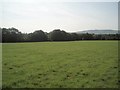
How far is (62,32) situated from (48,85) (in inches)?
3431

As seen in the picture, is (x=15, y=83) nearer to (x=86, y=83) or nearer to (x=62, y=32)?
(x=86, y=83)

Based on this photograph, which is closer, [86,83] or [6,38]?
[86,83]

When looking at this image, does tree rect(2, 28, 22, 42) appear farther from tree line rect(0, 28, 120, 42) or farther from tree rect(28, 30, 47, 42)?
tree rect(28, 30, 47, 42)

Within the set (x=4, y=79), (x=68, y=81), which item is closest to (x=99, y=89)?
(x=68, y=81)

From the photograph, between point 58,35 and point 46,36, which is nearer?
point 46,36

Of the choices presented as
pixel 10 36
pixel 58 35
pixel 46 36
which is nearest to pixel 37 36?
pixel 46 36

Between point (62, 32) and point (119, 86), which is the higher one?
point (62, 32)

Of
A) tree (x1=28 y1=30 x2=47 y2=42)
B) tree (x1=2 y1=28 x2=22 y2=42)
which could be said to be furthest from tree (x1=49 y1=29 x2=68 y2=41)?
tree (x1=2 y1=28 x2=22 y2=42)

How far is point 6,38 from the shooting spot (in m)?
61.9

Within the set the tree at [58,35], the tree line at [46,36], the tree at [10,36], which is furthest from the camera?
the tree at [58,35]

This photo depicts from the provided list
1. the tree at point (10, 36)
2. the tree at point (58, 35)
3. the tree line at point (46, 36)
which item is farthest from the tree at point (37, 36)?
the tree at point (10, 36)

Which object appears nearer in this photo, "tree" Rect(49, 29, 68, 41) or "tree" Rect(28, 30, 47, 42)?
"tree" Rect(28, 30, 47, 42)

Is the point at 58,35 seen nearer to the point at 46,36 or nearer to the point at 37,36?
the point at 46,36

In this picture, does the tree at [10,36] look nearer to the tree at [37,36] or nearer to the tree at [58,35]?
the tree at [37,36]
